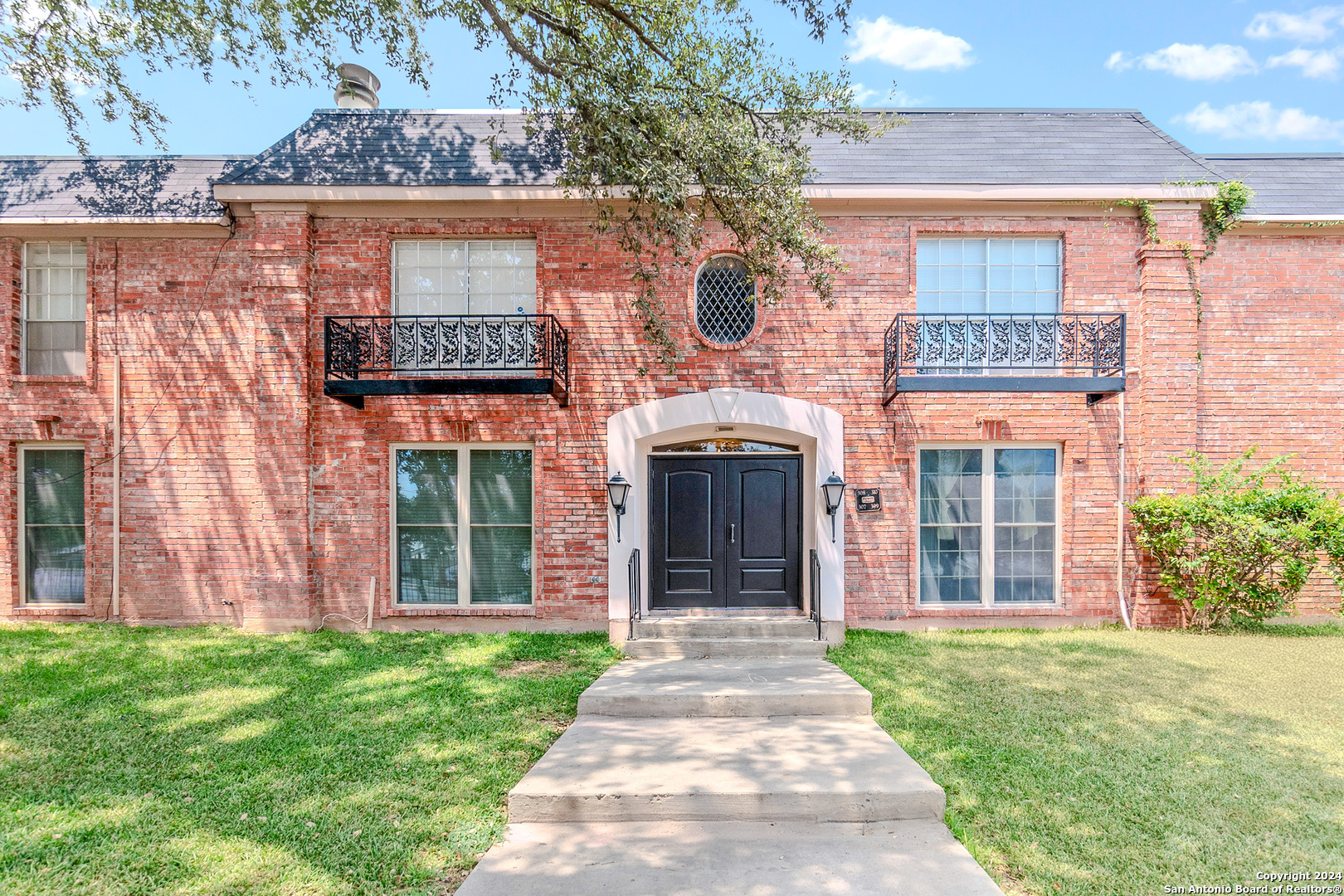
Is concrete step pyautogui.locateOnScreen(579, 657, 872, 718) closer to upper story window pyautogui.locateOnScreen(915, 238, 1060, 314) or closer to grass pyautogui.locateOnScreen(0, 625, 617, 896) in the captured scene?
grass pyautogui.locateOnScreen(0, 625, 617, 896)

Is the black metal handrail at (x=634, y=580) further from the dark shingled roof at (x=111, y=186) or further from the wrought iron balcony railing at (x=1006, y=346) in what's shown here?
the dark shingled roof at (x=111, y=186)

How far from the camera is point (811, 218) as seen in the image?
21.4 feet

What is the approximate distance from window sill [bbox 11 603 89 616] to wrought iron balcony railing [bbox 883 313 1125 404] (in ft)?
35.2

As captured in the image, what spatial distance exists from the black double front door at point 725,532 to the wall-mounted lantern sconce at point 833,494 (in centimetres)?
56

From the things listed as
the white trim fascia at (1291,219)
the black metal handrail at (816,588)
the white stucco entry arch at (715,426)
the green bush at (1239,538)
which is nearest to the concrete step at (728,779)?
the black metal handrail at (816,588)

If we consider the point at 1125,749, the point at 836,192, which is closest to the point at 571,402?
the point at 836,192

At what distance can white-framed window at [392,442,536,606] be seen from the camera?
771cm

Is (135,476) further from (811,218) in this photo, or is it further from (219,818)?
(811,218)

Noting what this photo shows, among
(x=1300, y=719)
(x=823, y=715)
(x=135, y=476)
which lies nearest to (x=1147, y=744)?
(x=1300, y=719)

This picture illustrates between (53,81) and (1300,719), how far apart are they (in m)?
14.3

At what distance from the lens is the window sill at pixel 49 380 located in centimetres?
766

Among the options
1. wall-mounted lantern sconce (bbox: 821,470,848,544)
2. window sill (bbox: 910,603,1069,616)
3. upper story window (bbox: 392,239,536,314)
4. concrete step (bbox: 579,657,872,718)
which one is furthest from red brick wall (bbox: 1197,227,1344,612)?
upper story window (bbox: 392,239,536,314)

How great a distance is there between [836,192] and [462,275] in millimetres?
4896

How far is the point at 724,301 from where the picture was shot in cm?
772
